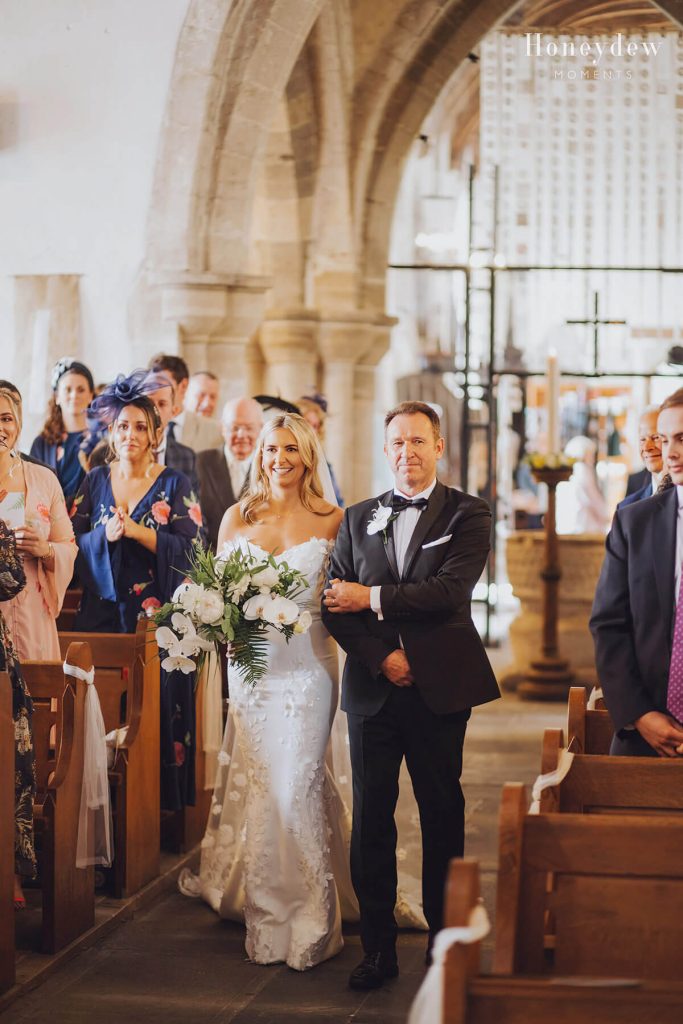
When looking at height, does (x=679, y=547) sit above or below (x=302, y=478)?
below

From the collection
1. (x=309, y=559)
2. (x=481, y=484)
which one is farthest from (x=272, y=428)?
(x=481, y=484)

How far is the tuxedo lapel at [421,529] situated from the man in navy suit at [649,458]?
3.63 ft

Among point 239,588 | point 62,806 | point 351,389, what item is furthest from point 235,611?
point 351,389

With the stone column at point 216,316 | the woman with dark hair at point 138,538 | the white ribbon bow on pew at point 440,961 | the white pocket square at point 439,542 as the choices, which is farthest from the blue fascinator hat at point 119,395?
the white ribbon bow on pew at point 440,961

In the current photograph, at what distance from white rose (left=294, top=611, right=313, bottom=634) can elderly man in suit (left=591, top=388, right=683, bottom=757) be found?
0.85 meters

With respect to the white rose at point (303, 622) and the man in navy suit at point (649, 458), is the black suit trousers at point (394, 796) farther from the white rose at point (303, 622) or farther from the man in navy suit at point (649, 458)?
the man in navy suit at point (649, 458)

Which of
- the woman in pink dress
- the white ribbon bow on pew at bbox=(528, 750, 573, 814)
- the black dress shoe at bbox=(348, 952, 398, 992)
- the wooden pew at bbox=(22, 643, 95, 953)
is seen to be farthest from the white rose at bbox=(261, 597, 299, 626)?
the woman in pink dress

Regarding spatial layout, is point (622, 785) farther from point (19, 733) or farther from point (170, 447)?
point (170, 447)

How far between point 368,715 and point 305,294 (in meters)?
7.57

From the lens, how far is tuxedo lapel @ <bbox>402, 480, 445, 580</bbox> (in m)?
3.74

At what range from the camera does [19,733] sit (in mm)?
3854

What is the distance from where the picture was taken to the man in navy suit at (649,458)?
5230 millimetres

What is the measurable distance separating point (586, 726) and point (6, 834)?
61.3 inches

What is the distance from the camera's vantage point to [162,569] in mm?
5043
